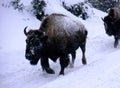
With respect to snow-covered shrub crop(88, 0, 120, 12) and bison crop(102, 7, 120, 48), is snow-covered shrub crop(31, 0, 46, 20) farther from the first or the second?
snow-covered shrub crop(88, 0, 120, 12)

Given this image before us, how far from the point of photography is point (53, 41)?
1018cm

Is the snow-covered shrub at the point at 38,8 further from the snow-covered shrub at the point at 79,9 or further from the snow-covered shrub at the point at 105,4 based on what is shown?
the snow-covered shrub at the point at 105,4

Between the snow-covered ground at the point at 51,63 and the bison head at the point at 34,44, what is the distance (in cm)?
81

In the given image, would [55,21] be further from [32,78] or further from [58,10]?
[58,10]

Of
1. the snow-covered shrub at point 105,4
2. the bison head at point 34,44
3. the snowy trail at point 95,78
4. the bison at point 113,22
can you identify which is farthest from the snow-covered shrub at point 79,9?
the bison head at point 34,44

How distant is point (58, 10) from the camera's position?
734 inches

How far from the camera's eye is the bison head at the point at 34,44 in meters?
9.39

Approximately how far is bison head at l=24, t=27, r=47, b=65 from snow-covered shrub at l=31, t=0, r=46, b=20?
778cm

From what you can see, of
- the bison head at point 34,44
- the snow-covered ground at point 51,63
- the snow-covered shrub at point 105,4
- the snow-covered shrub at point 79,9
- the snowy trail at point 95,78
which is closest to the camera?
the snowy trail at point 95,78

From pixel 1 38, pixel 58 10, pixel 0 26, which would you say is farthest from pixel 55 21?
pixel 58 10

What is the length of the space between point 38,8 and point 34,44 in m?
8.20

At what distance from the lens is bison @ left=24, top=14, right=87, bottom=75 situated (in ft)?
31.4

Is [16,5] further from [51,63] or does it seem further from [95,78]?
[95,78]

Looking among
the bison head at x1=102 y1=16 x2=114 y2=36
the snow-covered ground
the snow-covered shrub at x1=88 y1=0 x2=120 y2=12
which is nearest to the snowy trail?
the snow-covered ground
